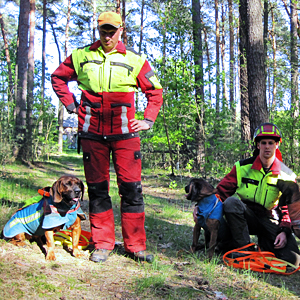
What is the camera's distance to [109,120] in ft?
11.7

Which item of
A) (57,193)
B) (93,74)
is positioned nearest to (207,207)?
(57,193)

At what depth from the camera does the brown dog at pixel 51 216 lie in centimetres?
348

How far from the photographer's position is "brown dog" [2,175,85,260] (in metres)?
3.48

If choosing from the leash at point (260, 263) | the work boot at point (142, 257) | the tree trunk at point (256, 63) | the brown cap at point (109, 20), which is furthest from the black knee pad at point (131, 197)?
the tree trunk at point (256, 63)

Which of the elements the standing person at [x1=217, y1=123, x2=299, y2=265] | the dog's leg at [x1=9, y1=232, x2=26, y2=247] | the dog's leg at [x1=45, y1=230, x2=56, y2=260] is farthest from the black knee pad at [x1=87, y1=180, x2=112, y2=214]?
the standing person at [x1=217, y1=123, x2=299, y2=265]

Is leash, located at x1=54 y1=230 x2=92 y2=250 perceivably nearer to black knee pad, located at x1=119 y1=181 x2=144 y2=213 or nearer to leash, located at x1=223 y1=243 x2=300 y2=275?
black knee pad, located at x1=119 y1=181 x2=144 y2=213

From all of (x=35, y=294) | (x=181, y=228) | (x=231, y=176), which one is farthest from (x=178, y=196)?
(x=35, y=294)

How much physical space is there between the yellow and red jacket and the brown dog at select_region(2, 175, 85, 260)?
23.5 inches

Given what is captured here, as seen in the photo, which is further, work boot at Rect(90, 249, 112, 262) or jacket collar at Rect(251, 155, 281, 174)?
jacket collar at Rect(251, 155, 281, 174)

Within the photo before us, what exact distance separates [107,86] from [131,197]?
122cm

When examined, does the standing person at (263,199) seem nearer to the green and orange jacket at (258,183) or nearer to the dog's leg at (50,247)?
the green and orange jacket at (258,183)

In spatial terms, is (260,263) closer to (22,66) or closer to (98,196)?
(98,196)

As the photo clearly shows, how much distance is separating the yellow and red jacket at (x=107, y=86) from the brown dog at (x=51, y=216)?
23.5 inches

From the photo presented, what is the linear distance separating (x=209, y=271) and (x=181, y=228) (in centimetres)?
196
